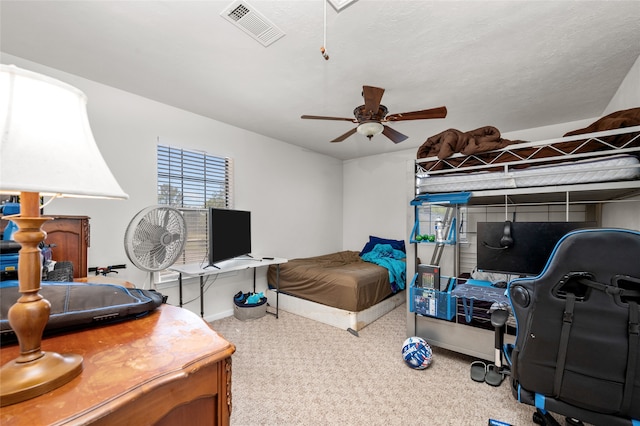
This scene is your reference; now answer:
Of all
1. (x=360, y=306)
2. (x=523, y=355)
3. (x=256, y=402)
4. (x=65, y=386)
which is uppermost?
(x=65, y=386)

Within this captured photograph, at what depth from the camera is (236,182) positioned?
3703 millimetres

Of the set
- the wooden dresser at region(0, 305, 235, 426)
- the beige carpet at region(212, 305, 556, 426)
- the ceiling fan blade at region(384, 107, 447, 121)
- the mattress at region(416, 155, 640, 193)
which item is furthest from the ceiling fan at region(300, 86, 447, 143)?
the beige carpet at region(212, 305, 556, 426)

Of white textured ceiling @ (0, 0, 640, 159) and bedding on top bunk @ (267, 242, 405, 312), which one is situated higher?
white textured ceiling @ (0, 0, 640, 159)

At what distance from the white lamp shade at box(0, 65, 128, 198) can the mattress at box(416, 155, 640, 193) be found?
237 centimetres

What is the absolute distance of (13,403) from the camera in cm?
52

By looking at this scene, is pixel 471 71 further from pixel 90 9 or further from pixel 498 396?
pixel 90 9

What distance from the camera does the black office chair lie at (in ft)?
3.51

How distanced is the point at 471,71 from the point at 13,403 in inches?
121

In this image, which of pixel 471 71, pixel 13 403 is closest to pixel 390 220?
pixel 471 71

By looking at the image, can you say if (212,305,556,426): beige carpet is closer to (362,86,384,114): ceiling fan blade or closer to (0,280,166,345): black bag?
(0,280,166,345): black bag

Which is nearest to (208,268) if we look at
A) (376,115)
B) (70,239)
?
(70,239)

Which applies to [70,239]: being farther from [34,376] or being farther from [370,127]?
[370,127]

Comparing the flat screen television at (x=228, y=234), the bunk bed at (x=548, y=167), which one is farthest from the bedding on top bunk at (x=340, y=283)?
the bunk bed at (x=548, y=167)

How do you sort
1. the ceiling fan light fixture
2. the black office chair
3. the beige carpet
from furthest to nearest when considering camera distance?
1. the ceiling fan light fixture
2. the beige carpet
3. the black office chair
